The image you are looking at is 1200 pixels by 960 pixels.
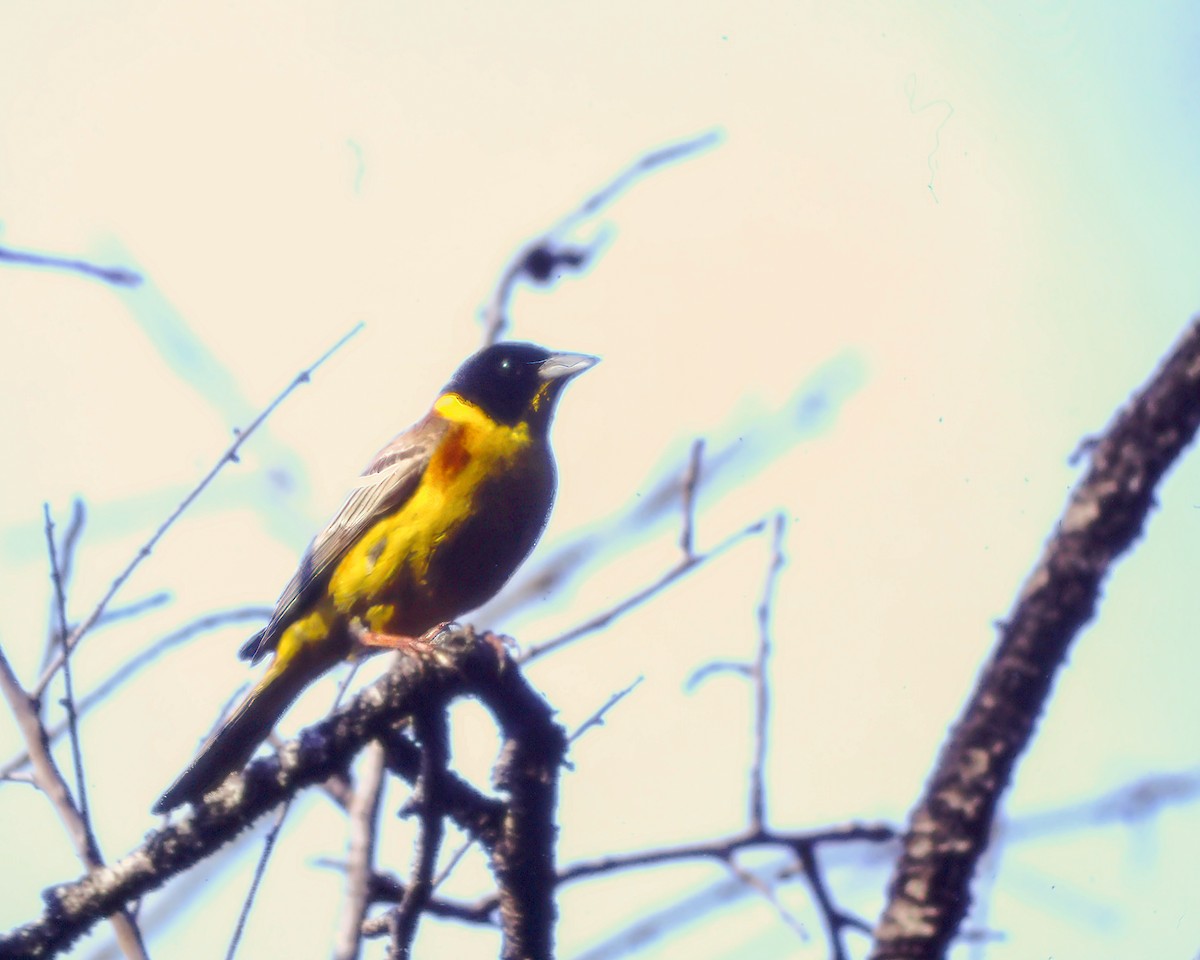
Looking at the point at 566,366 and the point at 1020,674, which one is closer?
the point at 1020,674

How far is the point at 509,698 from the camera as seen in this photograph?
3.12 metres

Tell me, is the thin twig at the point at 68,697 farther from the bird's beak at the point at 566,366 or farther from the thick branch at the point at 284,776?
the bird's beak at the point at 566,366

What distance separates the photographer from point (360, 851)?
3.70m

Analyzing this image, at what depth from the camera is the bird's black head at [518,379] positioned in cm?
544

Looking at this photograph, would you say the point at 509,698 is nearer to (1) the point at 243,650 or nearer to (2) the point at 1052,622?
(2) the point at 1052,622

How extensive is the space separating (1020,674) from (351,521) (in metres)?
3.37

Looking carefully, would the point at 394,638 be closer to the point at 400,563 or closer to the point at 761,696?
the point at 400,563

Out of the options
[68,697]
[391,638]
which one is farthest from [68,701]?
[391,638]

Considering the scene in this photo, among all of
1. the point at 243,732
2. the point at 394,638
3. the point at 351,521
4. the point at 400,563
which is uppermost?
the point at 351,521

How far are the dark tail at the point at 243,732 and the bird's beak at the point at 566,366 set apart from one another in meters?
1.65

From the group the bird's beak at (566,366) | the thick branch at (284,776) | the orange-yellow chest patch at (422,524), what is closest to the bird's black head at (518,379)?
the bird's beak at (566,366)

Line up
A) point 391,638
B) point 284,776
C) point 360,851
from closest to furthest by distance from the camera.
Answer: point 284,776 < point 360,851 < point 391,638

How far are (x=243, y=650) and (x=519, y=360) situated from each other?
1.80m

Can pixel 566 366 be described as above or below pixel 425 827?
above
